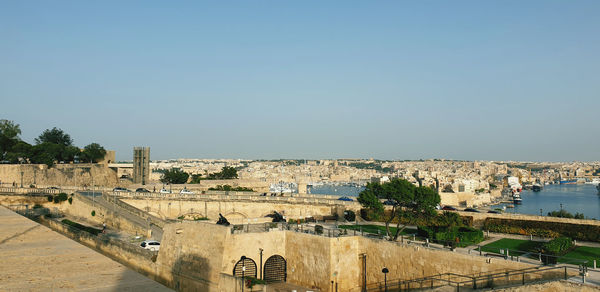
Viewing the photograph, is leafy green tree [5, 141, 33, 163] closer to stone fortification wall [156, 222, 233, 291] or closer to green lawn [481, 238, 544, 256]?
stone fortification wall [156, 222, 233, 291]

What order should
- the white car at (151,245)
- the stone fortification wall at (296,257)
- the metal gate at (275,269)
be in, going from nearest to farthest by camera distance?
the stone fortification wall at (296,257) < the metal gate at (275,269) < the white car at (151,245)

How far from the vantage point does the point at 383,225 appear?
33.1 meters

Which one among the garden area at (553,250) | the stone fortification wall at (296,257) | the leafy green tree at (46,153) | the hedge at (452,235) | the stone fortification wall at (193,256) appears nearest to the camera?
the garden area at (553,250)

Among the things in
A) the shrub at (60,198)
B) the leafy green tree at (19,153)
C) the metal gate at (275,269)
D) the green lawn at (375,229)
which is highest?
the leafy green tree at (19,153)

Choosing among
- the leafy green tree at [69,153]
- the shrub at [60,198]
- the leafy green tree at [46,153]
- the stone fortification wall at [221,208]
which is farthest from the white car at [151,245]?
the leafy green tree at [69,153]

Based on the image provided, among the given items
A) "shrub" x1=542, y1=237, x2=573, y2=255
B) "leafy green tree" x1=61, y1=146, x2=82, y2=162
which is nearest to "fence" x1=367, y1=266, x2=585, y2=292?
"shrub" x1=542, y1=237, x2=573, y2=255

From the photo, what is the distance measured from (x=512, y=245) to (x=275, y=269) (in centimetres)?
1345

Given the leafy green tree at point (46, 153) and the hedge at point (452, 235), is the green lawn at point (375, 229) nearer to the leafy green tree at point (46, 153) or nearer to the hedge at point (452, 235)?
the hedge at point (452, 235)

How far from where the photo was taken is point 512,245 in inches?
928

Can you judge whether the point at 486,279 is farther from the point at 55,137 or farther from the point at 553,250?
the point at 55,137

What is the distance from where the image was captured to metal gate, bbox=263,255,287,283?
24219mm

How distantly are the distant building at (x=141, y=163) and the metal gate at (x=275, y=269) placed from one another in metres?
49.1

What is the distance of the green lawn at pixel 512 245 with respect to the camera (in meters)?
22.1

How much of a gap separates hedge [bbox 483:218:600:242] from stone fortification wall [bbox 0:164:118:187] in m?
51.7
